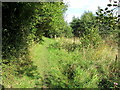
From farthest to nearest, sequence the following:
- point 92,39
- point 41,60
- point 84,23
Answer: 1. point 84,23
2. point 92,39
3. point 41,60

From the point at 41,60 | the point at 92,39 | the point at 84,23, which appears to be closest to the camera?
the point at 41,60

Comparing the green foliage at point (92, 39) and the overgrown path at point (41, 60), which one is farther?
the green foliage at point (92, 39)

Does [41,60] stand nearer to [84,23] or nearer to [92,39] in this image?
[92,39]

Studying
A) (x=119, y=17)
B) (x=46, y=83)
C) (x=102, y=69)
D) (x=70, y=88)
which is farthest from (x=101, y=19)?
(x=102, y=69)

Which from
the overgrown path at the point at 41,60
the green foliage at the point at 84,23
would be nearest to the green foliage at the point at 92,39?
the overgrown path at the point at 41,60

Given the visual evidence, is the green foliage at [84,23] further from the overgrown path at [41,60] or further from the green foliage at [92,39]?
the overgrown path at [41,60]

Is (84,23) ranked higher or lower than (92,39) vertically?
higher

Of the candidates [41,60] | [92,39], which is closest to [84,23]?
[92,39]

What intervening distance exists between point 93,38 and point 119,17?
670cm

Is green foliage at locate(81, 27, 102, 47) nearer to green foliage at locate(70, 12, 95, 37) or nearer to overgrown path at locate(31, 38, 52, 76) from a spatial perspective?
overgrown path at locate(31, 38, 52, 76)

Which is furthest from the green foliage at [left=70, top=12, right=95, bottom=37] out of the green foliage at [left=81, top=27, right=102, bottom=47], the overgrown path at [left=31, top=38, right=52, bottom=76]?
the overgrown path at [left=31, top=38, right=52, bottom=76]

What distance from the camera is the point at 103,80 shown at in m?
3.91

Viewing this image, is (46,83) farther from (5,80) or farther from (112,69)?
(112,69)

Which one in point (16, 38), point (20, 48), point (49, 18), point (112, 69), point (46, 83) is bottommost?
point (46, 83)
